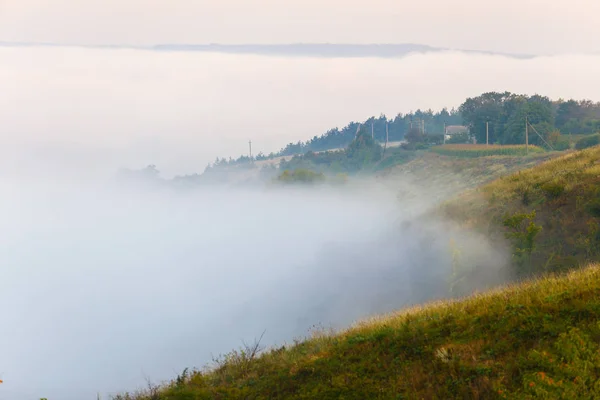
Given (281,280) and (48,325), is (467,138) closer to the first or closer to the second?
(281,280)

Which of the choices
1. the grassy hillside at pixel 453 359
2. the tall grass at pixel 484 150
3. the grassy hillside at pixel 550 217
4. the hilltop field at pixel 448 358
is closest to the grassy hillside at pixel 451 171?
the tall grass at pixel 484 150

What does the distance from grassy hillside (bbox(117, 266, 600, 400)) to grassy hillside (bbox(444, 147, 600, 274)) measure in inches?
586

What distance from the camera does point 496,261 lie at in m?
34.9

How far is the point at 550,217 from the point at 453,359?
25321 mm

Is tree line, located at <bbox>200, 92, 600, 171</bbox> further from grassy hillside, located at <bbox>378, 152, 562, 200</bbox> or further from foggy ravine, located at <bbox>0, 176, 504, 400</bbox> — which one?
foggy ravine, located at <bbox>0, 176, 504, 400</bbox>

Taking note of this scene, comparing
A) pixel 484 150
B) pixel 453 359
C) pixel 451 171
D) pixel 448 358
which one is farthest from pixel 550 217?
pixel 484 150

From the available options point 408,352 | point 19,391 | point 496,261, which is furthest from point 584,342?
point 19,391

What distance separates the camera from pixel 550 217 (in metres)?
32.2

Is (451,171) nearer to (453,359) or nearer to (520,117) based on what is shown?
(520,117)

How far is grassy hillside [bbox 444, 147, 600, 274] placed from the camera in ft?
90.9

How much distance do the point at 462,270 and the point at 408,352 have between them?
28.8 metres

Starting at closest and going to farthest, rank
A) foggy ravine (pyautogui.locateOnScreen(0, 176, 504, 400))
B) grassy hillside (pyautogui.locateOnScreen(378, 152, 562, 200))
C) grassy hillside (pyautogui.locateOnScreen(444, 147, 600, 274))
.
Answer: grassy hillside (pyautogui.locateOnScreen(444, 147, 600, 274))
foggy ravine (pyautogui.locateOnScreen(0, 176, 504, 400))
grassy hillside (pyautogui.locateOnScreen(378, 152, 562, 200))

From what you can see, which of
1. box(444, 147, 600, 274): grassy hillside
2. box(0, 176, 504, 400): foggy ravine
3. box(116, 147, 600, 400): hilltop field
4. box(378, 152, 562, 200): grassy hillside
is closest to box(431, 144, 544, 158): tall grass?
box(378, 152, 562, 200): grassy hillside

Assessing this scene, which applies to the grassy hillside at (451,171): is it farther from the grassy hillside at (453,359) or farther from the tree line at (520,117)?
the grassy hillside at (453,359)
